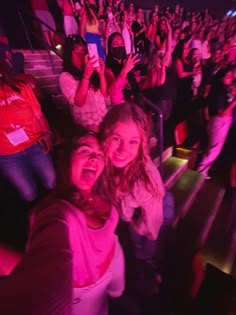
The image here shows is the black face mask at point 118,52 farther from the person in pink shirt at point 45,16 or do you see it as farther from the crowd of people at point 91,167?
the person in pink shirt at point 45,16

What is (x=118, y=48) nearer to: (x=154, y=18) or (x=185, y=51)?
(x=154, y=18)

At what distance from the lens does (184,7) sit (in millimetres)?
3199

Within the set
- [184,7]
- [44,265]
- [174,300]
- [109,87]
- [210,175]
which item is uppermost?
[184,7]

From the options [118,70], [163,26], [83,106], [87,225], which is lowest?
[87,225]

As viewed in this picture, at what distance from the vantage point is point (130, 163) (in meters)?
1.53

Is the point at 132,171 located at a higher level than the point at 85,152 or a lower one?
lower

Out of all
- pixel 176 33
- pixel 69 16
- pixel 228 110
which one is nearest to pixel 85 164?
pixel 69 16

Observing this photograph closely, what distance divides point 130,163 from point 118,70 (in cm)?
95

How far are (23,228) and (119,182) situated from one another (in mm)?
758

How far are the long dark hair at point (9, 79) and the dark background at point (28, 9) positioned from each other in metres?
1.36

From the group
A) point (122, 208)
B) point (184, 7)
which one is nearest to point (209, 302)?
point (122, 208)

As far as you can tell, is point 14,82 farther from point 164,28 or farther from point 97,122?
point 164,28

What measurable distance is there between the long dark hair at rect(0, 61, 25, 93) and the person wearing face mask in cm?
70

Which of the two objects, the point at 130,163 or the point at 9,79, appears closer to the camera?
the point at 9,79
